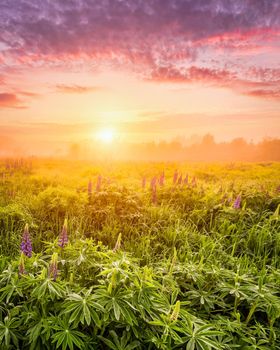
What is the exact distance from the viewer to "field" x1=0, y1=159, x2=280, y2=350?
1960 millimetres

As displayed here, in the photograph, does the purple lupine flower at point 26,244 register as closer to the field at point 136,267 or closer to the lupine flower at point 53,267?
the field at point 136,267

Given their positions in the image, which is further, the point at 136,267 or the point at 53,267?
the point at 136,267

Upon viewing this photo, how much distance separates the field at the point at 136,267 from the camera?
6.43 ft

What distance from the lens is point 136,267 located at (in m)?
2.24

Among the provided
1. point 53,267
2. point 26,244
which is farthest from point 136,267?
point 26,244

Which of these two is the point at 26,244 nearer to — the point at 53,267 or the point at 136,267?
the point at 53,267

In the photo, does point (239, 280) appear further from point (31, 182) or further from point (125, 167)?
point (125, 167)

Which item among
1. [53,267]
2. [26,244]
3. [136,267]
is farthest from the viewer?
[26,244]

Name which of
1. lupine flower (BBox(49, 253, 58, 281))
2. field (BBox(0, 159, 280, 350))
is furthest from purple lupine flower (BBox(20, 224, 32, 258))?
lupine flower (BBox(49, 253, 58, 281))

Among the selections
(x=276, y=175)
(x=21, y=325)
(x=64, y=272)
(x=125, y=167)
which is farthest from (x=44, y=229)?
(x=276, y=175)

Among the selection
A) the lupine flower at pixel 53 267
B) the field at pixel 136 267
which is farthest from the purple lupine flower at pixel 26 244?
the lupine flower at pixel 53 267

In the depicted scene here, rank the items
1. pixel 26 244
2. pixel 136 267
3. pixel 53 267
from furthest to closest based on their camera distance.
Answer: pixel 26 244 < pixel 136 267 < pixel 53 267

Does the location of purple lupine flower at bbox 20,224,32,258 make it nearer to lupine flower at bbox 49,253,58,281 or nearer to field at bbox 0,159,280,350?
field at bbox 0,159,280,350

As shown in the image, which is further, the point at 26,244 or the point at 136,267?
the point at 26,244
